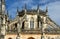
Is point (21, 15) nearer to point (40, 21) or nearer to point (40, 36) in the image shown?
point (40, 21)

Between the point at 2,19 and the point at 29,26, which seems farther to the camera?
the point at 29,26

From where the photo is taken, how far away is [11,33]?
5678 cm

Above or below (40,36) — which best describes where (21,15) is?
above

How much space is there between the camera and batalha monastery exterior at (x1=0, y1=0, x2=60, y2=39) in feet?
186

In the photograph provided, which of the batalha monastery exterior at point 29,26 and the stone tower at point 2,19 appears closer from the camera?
the batalha monastery exterior at point 29,26

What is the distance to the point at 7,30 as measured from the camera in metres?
57.2

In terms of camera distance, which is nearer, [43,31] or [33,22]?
[43,31]

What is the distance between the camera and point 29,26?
61.9 metres

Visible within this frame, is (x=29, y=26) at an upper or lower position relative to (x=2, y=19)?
lower

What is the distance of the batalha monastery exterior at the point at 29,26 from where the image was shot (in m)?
56.8

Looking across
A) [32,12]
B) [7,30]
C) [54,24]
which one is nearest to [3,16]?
[7,30]

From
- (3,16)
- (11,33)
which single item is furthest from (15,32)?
(3,16)

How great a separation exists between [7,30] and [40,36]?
7.17 m

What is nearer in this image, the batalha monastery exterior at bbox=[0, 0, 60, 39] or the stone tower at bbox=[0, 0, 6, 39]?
the batalha monastery exterior at bbox=[0, 0, 60, 39]
